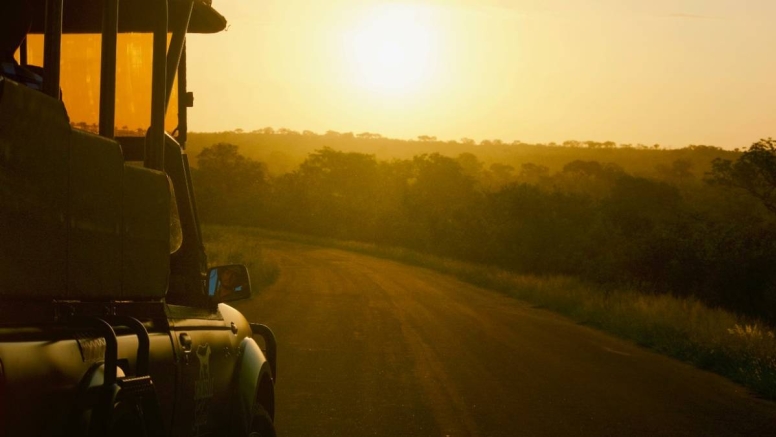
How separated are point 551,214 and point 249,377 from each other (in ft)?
136

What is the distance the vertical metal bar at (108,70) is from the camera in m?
3.55

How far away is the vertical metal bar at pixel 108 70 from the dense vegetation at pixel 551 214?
25.3 m

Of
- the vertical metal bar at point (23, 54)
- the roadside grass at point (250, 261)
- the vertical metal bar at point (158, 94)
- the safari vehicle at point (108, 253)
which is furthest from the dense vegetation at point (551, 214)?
the vertical metal bar at point (23, 54)

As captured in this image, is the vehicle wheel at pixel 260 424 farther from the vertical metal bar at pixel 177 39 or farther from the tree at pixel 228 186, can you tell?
the tree at pixel 228 186

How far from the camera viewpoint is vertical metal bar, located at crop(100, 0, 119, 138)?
3555mm

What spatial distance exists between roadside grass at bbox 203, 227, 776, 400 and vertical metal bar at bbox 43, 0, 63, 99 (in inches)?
440

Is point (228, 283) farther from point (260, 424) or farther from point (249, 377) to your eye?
point (260, 424)

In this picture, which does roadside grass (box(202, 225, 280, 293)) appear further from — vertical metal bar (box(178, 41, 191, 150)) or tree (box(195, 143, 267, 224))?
tree (box(195, 143, 267, 224))

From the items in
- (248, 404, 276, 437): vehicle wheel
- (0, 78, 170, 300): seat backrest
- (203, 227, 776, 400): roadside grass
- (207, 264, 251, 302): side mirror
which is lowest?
(203, 227, 776, 400): roadside grass

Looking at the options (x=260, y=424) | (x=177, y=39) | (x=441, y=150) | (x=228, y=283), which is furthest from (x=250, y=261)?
(x=441, y=150)

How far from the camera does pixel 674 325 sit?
19.4 meters

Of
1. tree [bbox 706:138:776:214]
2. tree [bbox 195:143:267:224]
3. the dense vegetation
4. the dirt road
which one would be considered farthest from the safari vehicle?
tree [bbox 195:143:267:224]

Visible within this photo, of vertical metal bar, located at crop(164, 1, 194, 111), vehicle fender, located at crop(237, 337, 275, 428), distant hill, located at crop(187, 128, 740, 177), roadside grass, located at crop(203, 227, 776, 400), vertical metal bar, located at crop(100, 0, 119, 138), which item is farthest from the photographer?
distant hill, located at crop(187, 128, 740, 177)

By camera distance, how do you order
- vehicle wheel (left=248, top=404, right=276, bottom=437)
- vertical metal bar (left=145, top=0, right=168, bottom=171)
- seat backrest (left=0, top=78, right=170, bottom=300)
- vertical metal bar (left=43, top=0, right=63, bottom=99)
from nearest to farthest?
seat backrest (left=0, top=78, right=170, bottom=300), vertical metal bar (left=43, top=0, right=63, bottom=99), vertical metal bar (left=145, top=0, right=168, bottom=171), vehicle wheel (left=248, top=404, right=276, bottom=437)
